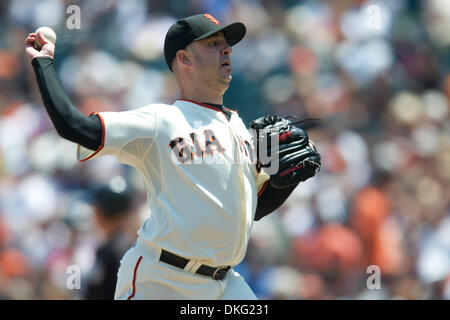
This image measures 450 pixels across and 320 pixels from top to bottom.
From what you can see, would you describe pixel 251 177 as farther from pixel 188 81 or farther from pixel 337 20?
pixel 337 20

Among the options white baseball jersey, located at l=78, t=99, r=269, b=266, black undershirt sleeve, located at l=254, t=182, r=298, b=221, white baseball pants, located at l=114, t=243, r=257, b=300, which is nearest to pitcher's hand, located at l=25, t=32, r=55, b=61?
white baseball jersey, located at l=78, t=99, r=269, b=266

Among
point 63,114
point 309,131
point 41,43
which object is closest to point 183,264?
point 63,114

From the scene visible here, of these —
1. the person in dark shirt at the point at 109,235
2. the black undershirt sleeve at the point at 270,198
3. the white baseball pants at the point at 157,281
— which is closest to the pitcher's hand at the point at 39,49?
the white baseball pants at the point at 157,281

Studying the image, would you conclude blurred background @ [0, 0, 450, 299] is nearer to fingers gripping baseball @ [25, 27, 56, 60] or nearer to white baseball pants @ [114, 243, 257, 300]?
white baseball pants @ [114, 243, 257, 300]

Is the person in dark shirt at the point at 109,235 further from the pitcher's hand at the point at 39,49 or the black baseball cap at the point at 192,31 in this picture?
the pitcher's hand at the point at 39,49

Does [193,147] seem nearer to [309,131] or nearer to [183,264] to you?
[183,264]
